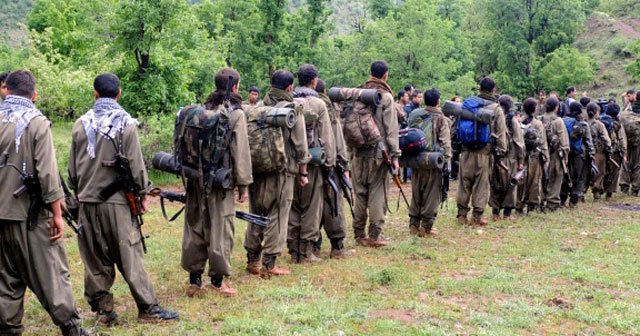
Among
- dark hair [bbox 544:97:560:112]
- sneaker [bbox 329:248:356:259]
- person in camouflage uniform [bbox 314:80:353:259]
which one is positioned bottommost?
sneaker [bbox 329:248:356:259]

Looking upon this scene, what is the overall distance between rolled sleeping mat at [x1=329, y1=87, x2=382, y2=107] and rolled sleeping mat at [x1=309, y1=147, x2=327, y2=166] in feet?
3.58

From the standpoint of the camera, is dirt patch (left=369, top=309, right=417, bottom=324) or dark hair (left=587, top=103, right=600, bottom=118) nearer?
dirt patch (left=369, top=309, right=417, bottom=324)

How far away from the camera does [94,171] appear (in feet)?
18.1

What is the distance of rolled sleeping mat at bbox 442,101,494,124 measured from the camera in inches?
397

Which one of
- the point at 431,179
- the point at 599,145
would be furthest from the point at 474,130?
the point at 599,145

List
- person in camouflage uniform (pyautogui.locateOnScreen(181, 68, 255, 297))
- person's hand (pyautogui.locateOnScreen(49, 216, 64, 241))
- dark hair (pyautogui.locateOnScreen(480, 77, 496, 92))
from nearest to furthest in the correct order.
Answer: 1. person's hand (pyautogui.locateOnScreen(49, 216, 64, 241))
2. person in camouflage uniform (pyautogui.locateOnScreen(181, 68, 255, 297))
3. dark hair (pyautogui.locateOnScreen(480, 77, 496, 92))

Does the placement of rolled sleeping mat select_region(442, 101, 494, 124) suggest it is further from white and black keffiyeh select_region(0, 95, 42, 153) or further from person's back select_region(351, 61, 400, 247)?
white and black keffiyeh select_region(0, 95, 42, 153)

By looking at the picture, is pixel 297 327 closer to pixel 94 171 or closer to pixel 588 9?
pixel 94 171

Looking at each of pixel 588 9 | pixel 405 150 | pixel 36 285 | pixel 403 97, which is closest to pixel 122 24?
pixel 403 97

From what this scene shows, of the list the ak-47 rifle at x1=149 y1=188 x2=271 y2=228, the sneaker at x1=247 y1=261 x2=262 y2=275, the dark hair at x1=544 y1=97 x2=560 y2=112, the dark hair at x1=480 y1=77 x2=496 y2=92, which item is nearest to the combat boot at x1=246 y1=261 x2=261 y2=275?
the sneaker at x1=247 y1=261 x2=262 y2=275

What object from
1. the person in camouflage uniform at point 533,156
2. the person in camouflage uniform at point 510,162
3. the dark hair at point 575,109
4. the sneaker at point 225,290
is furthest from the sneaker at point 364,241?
the dark hair at point 575,109

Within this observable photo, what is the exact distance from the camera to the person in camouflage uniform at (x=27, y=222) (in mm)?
5023

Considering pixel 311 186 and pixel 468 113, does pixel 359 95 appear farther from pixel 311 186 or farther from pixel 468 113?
pixel 468 113

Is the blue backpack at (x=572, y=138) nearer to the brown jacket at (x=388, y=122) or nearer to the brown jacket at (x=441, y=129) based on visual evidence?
the brown jacket at (x=441, y=129)
